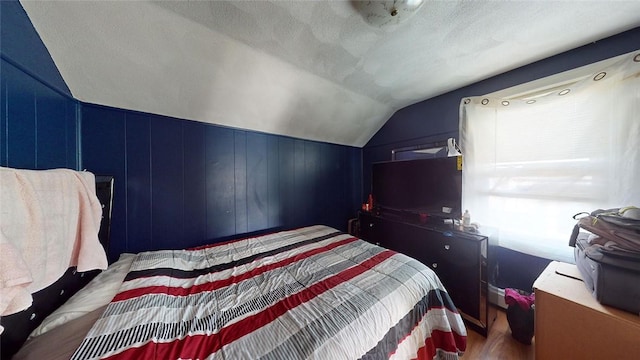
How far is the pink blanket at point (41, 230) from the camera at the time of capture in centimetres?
56

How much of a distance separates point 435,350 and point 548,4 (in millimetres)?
2253

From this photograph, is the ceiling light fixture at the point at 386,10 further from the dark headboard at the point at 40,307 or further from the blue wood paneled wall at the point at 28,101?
the dark headboard at the point at 40,307

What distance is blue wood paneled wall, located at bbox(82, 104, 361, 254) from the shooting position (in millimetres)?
1636

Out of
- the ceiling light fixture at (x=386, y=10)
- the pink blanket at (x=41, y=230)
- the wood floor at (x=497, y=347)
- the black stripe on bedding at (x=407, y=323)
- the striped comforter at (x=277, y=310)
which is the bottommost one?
the wood floor at (x=497, y=347)

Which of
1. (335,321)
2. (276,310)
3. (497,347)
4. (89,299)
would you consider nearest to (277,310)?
(276,310)

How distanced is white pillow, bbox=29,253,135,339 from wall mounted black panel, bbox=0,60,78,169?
0.73 meters

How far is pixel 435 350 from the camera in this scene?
1.20m

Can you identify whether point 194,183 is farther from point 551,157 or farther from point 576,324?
point 551,157

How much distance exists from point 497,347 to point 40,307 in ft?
9.33

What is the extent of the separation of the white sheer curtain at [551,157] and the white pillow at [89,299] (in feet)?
9.70

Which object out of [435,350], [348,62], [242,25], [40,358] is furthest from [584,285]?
[242,25]

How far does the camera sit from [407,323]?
1.05m

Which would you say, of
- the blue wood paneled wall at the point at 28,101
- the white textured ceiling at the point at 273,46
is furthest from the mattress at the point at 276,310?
the white textured ceiling at the point at 273,46

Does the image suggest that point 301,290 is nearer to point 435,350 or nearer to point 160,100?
point 435,350
